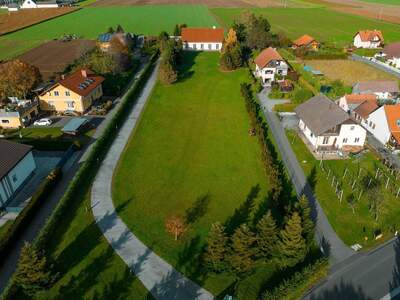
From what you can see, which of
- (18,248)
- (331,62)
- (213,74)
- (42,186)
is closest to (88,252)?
(18,248)

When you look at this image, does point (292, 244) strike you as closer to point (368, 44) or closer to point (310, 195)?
point (310, 195)

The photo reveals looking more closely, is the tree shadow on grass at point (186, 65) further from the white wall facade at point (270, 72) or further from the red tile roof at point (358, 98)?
the red tile roof at point (358, 98)

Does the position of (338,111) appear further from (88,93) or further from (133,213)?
(88,93)

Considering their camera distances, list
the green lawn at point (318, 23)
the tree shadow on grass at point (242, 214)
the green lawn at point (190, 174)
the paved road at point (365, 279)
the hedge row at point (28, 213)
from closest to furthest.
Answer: the paved road at point (365, 279) < the hedge row at point (28, 213) < the green lawn at point (190, 174) < the tree shadow on grass at point (242, 214) < the green lawn at point (318, 23)

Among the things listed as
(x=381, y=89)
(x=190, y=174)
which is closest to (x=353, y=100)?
(x=381, y=89)

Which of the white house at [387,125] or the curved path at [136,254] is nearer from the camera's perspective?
the curved path at [136,254]

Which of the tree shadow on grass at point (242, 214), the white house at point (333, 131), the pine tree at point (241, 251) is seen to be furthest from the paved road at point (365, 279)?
the white house at point (333, 131)

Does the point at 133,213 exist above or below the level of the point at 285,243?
below
